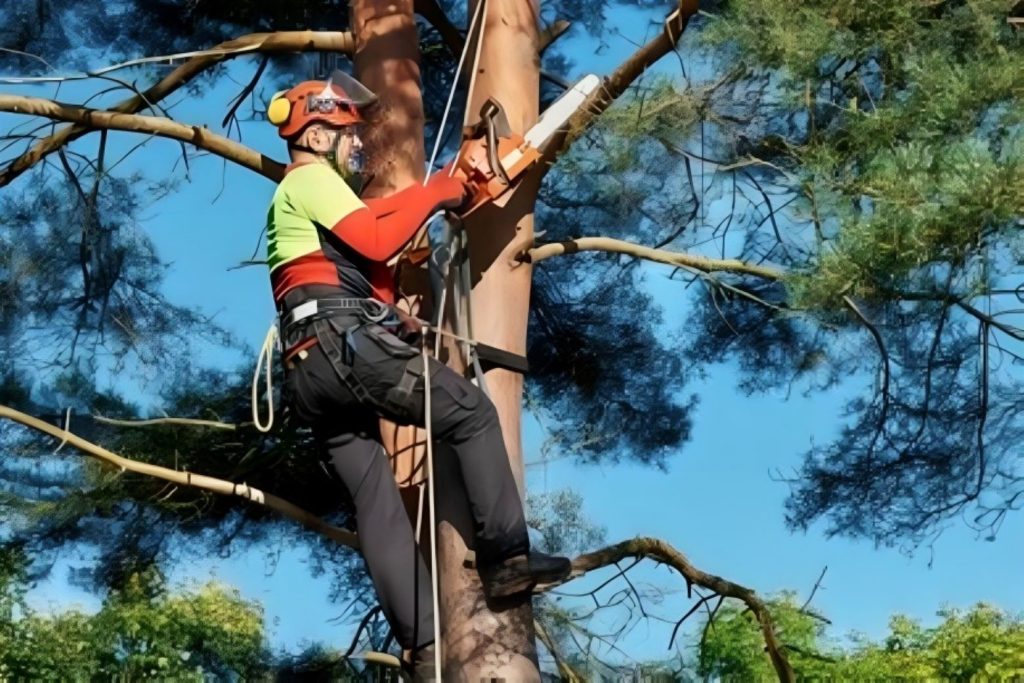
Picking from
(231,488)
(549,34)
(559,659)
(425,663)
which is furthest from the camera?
(559,659)

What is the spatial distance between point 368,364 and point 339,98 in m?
0.52

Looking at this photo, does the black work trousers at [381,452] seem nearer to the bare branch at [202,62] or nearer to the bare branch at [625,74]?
the bare branch at [625,74]

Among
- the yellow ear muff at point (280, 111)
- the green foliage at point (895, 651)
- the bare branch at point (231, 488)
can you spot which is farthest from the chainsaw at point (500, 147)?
the green foliage at point (895, 651)

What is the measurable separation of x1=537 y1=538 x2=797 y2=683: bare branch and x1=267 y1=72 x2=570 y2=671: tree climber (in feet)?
2.65

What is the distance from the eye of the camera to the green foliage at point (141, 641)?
650cm

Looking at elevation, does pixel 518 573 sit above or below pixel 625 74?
below

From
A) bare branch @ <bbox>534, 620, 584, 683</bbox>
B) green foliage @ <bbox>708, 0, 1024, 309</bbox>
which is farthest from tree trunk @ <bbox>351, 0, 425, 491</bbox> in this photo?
bare branch @ <bbox>534, 620, 584, 683</bbox>

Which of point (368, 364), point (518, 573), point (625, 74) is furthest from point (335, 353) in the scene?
point (625, 74)

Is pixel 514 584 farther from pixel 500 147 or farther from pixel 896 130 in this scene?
pixel 896 130

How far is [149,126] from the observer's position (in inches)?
157

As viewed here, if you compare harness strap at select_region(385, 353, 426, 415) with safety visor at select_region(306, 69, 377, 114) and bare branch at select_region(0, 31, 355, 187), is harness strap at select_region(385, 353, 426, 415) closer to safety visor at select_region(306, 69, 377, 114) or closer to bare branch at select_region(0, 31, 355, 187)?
safety visor at select_region(306, 69, 377, 114)

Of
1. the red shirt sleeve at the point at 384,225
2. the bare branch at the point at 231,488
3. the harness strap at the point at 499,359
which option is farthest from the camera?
the bare branch at the point at 231,488

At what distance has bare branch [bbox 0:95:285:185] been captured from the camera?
3834mm

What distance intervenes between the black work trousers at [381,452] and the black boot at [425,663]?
0.02 metres
